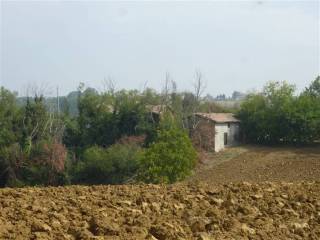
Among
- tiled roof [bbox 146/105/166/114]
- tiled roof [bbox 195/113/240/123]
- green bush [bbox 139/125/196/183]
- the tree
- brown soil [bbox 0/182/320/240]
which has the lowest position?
green bush [bbox 139/125/196/183]

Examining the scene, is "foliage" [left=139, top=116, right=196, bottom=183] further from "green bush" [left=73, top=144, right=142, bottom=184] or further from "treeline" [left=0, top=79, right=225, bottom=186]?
"green bush" [left=73, top=144, right=142, bottom=184]

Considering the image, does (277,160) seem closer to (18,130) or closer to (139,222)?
(18,130)

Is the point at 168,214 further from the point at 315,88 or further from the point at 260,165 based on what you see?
the point at 315,88

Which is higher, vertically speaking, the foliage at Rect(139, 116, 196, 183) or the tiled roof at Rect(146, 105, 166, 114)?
the tiled roof at Rect(146, 105, 166, 114)

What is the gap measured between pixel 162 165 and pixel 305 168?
10.6 meters

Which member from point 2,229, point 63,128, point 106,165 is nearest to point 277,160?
point 106,165

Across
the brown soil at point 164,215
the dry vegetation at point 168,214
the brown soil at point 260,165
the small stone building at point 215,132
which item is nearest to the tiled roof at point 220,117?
the small stone building at point 215,132

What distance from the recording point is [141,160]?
87.8ft

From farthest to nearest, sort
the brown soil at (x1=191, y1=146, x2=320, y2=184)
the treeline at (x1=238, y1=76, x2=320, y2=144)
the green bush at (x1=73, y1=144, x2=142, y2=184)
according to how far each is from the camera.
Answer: the treeline at (x1=238, y1=76, x2=320, y2=144), the green bush at (x1=73, y1=144, x2=142, y2=184), the brown soil at (x1=191, y1=146, x2=320, y2=184)

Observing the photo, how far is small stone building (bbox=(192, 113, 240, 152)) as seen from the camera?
40562 mm

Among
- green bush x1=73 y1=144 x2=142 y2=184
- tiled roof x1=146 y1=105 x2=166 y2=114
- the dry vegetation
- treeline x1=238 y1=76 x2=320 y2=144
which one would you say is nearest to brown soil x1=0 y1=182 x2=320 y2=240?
the dry vegetation

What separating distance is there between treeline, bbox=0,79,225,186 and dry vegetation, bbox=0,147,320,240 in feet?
55.0

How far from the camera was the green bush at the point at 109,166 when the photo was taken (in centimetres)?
3353

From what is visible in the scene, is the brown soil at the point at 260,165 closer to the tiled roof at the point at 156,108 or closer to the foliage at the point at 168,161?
the foliage at the point at 168,161
